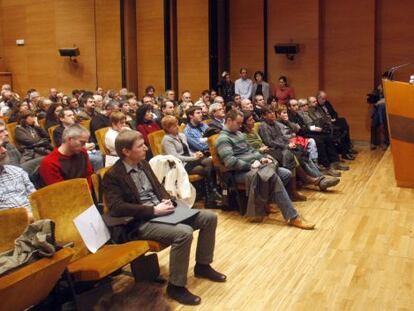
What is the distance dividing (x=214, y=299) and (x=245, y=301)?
208 millimetres

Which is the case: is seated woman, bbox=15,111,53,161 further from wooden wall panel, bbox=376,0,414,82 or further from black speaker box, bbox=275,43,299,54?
wooden wall panel, bbox=376,0,414,82

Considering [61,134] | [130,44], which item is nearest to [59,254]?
[61,134]

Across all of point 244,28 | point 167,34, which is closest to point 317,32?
point 244,28

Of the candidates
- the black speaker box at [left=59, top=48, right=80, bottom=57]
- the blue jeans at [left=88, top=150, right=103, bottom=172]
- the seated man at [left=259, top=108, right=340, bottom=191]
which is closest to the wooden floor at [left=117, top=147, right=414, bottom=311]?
the seated man at [left=259, top=108, right=340, bottom=191]

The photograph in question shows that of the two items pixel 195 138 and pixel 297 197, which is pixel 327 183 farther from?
pixel 195 138

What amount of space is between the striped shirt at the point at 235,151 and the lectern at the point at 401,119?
1.37 meters

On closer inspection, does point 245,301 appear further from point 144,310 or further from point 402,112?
point 402,112

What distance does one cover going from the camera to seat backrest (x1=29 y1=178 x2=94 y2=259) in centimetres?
318

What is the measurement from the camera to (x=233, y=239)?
4.75m

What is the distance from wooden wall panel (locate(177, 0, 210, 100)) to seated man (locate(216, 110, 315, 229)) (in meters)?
6.02

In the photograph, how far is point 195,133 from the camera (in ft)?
20.1

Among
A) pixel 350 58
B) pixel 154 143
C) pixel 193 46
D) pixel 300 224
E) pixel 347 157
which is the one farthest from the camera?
pixel 193 46

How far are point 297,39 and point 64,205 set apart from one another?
8151 millimetres

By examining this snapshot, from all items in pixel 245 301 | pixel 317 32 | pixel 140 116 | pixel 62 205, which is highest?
pixel 317 32
